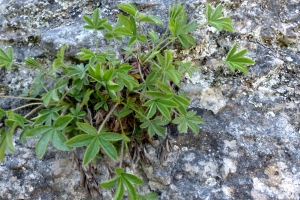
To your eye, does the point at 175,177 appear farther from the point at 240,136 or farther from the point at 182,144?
the point at 240,136

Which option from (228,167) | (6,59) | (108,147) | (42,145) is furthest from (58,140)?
(228,167)

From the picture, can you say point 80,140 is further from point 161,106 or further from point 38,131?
point 161,106

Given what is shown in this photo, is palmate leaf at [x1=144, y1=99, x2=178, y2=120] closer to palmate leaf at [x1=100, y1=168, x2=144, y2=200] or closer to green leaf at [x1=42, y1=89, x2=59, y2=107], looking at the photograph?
palmate leaf at [x1=100, y1=168, x2=144, y2=200]

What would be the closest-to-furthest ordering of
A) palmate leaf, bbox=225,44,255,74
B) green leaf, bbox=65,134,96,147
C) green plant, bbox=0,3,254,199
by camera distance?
green leaf, bbox=65,134,96,147 < green plant, bbox=0,3,254,199 < palmate leaf, bbox=225,44,255,74

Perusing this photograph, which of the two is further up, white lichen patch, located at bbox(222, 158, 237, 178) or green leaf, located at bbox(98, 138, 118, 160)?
green leaf, located at bbox(98, 138, 118, 160)

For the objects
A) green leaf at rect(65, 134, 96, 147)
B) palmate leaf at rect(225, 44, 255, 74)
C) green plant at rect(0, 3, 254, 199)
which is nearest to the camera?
green leaf at rect(65, 134, 96, 147)

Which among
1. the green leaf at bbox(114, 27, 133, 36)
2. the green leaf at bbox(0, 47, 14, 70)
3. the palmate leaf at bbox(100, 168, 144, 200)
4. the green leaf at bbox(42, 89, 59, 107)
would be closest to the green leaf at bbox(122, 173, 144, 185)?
the palmate leaf at bbox(100, 168, 144, 200)
